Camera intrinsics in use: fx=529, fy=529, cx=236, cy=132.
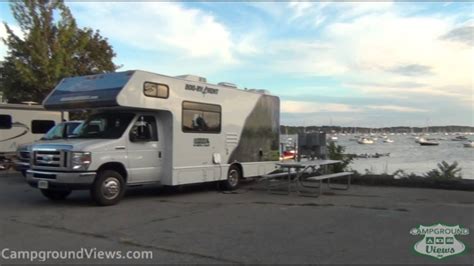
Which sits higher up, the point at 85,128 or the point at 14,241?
the point at 85,128

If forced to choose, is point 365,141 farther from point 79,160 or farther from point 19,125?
point 79,160

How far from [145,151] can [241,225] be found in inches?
163

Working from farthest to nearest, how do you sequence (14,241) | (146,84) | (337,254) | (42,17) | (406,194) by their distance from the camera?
(42,17)
(406,194)
(146,84)
(14,241)
(337,254)

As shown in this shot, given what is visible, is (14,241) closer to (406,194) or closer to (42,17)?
(406,194)

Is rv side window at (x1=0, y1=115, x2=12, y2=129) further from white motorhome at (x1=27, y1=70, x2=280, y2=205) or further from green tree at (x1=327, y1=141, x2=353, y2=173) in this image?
green tree at (x1=327, y1=141, x2=353, y2=173)

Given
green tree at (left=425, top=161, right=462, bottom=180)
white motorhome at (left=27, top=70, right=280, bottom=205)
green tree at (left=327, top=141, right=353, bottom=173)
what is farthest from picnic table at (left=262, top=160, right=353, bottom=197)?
green tree at (left=425, top=161, right=462, bottom=180)

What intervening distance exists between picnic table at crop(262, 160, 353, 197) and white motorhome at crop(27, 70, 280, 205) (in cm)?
106

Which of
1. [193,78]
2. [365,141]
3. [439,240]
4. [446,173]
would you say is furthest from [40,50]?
[365,141]

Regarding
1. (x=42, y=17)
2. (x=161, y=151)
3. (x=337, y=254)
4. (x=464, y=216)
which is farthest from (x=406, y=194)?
(x=42, y=17)

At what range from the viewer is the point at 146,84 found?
39.3 feet

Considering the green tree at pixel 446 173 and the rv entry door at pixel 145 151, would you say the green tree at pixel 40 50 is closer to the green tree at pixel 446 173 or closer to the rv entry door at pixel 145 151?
the rv entry door at pixel 145 151

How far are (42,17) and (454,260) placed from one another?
972 inches

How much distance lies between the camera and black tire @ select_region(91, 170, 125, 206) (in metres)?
11.1

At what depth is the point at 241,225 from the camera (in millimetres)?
8930
